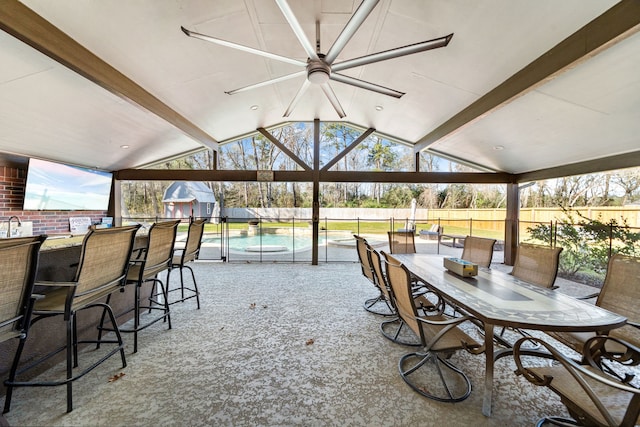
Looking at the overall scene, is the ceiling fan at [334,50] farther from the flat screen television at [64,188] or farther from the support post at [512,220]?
the support post at [512,220]

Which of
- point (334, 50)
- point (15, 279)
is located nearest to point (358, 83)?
point (334, 50)

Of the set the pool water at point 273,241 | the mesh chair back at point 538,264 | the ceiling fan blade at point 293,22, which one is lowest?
the pool water at point 273,241

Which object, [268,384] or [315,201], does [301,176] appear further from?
[268,384]

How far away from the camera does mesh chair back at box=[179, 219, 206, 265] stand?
10.6ft

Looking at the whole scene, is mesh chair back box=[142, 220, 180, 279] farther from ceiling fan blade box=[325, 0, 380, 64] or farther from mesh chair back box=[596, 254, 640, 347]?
mesh chair back box=[596, 254, 640, 347]

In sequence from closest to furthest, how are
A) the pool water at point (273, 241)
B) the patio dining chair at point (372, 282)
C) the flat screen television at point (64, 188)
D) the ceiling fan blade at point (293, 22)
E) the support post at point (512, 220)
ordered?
the ceiling fan blade at point (293, 22) → the patio dining chair at point (372, 282) → the flat screen television at point (64, 188) → the support post at point (512, 220) → the pool water at point (273, 241)

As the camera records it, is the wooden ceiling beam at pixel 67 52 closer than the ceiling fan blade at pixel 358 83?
Yes

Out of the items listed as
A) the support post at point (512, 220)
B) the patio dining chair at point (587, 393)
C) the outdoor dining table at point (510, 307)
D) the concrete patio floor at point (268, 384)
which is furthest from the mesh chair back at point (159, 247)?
the support post at point (512, 220)

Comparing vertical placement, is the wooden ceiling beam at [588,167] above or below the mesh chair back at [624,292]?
above

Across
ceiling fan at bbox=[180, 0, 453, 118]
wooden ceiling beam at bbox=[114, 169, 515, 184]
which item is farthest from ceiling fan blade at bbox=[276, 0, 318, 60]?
wooden ceiling beam at bbox=[114, 169, 515, 184]

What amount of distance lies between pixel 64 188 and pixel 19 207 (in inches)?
29.4

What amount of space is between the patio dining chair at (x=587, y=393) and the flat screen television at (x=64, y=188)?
6.58 metres

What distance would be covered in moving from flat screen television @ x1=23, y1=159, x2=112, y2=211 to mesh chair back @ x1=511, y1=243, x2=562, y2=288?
712 cm

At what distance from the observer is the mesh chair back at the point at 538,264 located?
2562mm
